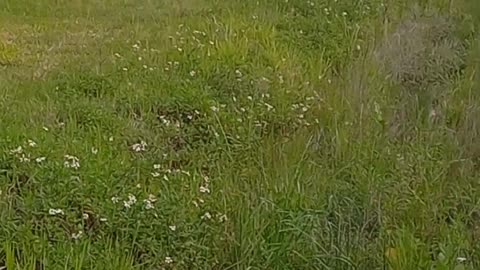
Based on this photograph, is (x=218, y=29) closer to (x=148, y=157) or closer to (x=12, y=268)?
(x=148, y=157)

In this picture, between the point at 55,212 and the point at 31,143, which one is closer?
the point at 55,212

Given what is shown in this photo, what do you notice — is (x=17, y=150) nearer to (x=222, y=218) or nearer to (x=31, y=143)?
(x=31, y=143)

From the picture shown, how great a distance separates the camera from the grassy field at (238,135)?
285 cm

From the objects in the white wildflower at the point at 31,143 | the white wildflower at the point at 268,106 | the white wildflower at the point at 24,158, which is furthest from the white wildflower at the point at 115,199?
the white wildflower at the point at 268,106

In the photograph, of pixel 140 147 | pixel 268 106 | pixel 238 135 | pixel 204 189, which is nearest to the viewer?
pixel 204 189

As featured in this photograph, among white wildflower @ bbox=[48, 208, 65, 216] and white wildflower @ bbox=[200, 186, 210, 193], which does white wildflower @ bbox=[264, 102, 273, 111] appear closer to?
white wildflower @ bbox=[200, 186, 210, 193]

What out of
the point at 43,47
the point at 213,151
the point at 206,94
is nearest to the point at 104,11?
the point at 43,47

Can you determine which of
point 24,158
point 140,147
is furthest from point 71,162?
point 140,147

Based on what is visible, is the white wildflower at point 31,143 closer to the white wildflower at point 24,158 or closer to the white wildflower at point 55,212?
the white wildflower at point 24,158

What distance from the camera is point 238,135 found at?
386 centimetres

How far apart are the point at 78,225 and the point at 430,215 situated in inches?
50.8

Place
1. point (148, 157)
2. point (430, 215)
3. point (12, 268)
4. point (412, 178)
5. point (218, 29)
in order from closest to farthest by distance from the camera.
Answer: point (12, 268) → point (430, 215) → point (412, 178) → point (148, 157) → point (218, 29)

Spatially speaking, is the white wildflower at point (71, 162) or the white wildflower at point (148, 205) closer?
the white wildflower at point (148, 205)

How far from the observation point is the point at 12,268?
2.62 meters
